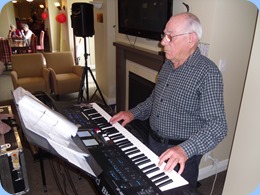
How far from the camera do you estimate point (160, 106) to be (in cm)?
142

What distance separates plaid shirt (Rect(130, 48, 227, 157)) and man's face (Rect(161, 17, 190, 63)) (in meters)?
0.06

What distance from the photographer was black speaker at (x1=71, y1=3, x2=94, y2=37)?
131 inches

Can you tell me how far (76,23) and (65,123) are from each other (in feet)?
8.68

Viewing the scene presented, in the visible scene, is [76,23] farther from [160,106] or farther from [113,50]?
[160,106]

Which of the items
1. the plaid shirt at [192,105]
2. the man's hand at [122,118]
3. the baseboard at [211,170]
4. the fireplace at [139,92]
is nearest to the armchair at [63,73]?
the fireplace at [139,92]

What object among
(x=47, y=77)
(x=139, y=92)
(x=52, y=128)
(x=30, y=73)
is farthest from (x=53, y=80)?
(x=52, y=128)

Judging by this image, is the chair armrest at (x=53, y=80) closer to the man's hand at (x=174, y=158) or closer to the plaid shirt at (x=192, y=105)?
the plaid shirt at (x=192, y=105)

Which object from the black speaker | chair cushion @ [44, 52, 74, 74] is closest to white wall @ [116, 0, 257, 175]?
the black speaker

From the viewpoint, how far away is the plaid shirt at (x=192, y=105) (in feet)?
3.64

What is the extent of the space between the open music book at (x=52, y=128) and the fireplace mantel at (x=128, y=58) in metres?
1.44

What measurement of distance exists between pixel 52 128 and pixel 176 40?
2.59 ft

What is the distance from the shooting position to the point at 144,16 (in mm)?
2479

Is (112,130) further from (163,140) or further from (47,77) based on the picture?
(47,77)

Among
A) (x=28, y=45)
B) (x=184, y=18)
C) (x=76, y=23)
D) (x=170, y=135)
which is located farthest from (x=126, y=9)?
(x=28, y=45)
